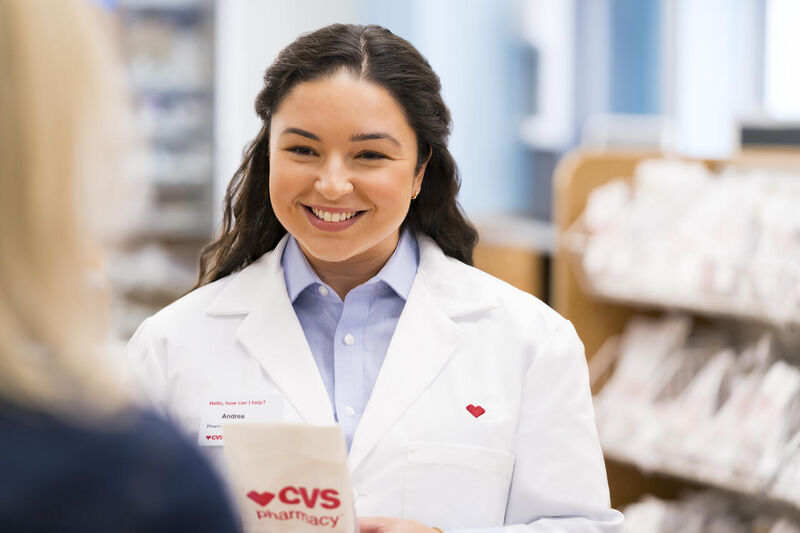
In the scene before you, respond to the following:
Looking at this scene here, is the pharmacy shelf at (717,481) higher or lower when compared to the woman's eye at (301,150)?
lower

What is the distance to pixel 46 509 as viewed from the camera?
73 centimetres

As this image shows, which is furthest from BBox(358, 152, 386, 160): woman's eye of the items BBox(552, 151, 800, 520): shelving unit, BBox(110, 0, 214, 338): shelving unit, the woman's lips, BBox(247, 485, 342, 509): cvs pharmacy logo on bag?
BBox(110, 0, 214, 338): shelving unit

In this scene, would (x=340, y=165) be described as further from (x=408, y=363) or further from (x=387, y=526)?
(x=387, y=526)

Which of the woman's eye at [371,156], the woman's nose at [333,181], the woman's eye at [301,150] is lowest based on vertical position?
the woman's nose at [333,181]

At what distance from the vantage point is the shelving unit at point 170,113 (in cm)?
577

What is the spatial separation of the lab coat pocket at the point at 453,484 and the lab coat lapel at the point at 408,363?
0.26 feet

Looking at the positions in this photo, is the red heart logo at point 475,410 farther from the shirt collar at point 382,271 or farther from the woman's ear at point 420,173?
the woman's ear at point 420,173

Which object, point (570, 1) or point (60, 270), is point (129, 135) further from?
point (570, 1)

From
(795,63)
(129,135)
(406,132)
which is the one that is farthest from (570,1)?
(129,135)

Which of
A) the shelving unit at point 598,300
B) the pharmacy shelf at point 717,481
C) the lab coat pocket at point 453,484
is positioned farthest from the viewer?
the shelving unit at point 598,300

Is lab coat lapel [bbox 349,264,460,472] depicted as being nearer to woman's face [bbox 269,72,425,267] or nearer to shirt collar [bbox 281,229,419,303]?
shirt collar [bbox 281,229,419,303]

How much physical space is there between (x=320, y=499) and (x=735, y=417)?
5.54 ft

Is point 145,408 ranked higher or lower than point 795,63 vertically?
lower

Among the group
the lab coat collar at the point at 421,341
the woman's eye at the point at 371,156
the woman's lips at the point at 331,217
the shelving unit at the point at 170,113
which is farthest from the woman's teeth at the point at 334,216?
the shelving unit at the point at 170,113
